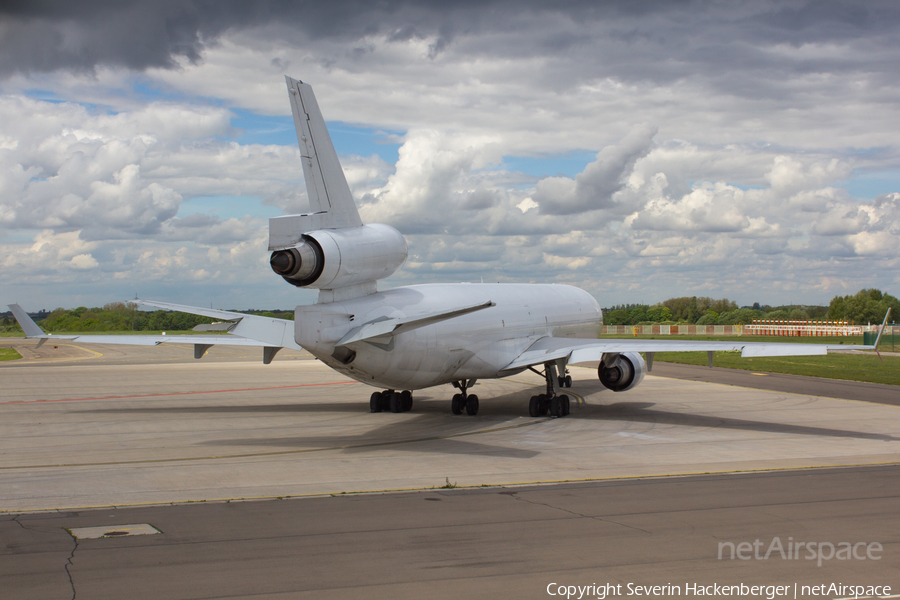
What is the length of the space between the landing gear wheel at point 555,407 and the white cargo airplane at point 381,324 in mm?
38

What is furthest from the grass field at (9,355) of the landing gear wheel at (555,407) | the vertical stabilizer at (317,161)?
the vertical stabilizer at (317,161)

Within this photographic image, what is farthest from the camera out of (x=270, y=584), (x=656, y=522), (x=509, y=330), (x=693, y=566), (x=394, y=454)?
(x=509, y=330)

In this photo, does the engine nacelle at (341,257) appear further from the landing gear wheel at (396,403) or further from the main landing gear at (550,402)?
the main landing gear at (550,402)

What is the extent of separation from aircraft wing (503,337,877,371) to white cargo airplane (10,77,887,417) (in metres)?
0.04

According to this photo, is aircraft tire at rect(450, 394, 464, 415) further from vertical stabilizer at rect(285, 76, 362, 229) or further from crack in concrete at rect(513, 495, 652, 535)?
crack in concrete at rect(513, 495, 652, 535)

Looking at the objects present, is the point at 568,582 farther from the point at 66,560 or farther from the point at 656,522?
the point at 66,560

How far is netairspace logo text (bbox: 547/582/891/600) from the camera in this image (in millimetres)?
7859

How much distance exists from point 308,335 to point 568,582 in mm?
11026

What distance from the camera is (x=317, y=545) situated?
974 centimetres

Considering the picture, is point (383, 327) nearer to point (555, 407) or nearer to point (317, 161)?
point (317, 161)

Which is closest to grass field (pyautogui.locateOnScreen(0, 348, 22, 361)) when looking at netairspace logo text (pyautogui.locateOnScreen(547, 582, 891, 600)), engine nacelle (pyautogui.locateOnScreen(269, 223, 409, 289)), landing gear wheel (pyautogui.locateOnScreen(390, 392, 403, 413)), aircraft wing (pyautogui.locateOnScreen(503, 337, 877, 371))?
landing gear wheel (pyautogui.locateOnScreen(390, 392, 403, 413))

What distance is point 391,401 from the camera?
25.2m

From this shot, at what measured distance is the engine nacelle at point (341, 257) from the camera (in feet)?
53.9

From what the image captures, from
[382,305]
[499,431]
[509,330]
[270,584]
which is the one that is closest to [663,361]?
[509,330]
